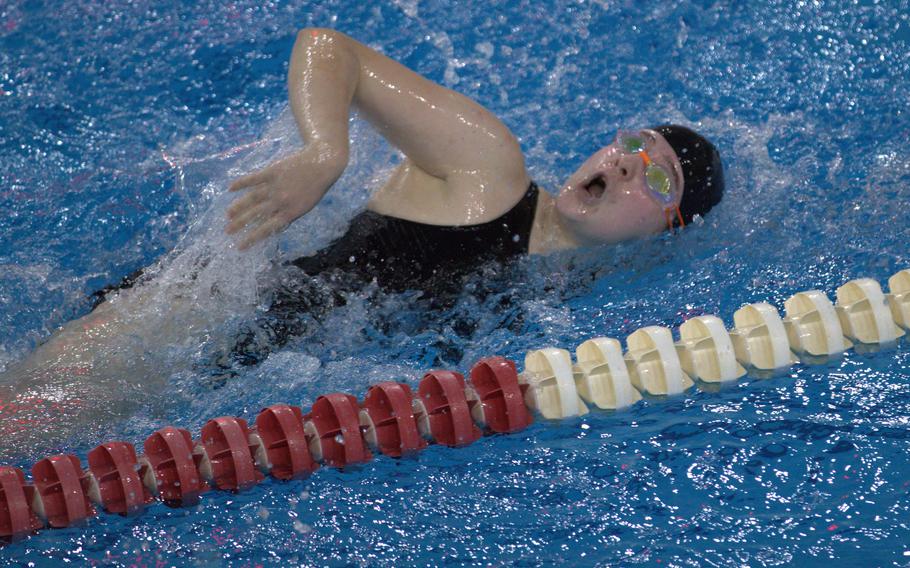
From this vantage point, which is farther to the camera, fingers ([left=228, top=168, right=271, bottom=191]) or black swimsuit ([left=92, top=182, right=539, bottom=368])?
black swimsuit ([left=92, top=182, right=539, bottom=368])

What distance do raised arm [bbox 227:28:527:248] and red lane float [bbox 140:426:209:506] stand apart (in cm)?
50

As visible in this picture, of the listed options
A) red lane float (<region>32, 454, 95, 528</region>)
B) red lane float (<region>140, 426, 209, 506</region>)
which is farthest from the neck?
red lane float (<region>32, 454, 95, 528</region>)

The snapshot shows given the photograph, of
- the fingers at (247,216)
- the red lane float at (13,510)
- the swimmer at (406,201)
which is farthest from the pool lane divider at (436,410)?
the fingers at (247,216)

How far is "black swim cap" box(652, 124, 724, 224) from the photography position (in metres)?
2.33

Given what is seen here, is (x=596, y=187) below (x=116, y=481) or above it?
above

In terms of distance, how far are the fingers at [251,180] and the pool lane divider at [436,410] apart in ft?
1.46

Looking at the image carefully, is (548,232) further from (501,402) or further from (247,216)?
(247,216)

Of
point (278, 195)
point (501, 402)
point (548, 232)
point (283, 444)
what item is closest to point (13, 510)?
point (283, 444)

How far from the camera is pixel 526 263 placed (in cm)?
225

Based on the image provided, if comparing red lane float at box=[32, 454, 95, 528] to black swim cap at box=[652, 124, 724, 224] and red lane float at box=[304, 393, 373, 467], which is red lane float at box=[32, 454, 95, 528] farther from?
black swim cap at box=[652, 124, 724, 224]

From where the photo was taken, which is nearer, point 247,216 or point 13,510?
point 13,510

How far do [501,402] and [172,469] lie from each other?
60cm

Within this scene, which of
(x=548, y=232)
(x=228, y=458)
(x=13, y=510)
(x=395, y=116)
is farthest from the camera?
(x=548, y=232)

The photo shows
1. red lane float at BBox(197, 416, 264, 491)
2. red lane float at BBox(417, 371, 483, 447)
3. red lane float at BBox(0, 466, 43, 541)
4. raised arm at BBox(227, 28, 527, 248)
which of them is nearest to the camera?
red lane float at BBox(0, 466, 43, 541)
